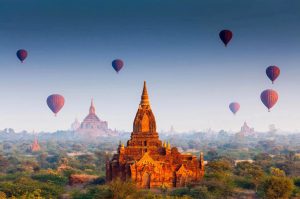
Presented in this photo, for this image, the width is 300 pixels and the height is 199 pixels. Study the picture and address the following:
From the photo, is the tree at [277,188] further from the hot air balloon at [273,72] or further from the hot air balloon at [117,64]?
the hot air balloon at [117,64]

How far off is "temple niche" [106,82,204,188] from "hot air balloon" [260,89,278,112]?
69.3m

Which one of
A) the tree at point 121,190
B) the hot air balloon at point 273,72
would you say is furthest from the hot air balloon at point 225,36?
the tree at point 121,190

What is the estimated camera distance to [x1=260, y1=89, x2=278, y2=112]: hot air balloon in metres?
138

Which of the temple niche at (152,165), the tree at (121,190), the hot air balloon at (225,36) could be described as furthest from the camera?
the hot air balloon at (225,36)

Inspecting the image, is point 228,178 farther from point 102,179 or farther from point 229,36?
point 229,36

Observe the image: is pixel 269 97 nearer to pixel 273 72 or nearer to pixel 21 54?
pixel 273 72

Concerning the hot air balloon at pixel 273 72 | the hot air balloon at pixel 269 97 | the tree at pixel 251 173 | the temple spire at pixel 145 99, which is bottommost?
the tree at pixel 251 173

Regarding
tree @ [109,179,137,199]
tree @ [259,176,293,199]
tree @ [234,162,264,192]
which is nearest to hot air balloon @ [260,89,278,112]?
tree @ [234,162,264,192]

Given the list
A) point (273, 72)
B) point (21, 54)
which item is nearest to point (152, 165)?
point (273, 72)

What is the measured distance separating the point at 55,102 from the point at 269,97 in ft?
218

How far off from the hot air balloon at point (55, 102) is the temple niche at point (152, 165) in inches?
3312

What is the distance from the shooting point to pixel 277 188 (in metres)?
62.5

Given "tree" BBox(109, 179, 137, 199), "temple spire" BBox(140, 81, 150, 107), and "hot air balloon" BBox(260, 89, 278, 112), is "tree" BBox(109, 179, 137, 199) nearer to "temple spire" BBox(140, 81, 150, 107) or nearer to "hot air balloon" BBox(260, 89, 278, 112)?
"temple spire" BBox(140, 81, 150, 107)

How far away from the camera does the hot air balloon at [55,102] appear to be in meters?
156
